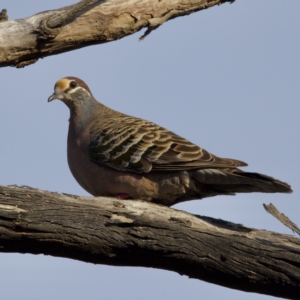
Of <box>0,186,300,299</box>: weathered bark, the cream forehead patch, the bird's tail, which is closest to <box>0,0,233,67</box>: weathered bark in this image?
the cream forehead patch

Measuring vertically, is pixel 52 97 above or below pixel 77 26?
below

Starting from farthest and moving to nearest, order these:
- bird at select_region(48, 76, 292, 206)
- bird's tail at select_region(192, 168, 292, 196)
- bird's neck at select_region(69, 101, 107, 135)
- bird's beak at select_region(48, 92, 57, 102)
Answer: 1. bird's beak at select_region(48, 92, 57, 102)
2. bird's neck at select_region(69, 101, 107, 135)
3. bird at select_region(48, 76, 292, 206)
4. bird's tail at select_region(192, 168, 292, 196)

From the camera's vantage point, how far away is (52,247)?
14.5ft

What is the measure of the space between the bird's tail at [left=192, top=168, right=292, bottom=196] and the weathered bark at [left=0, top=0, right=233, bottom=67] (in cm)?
155

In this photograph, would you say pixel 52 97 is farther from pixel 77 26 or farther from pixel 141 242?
pixel 141 242

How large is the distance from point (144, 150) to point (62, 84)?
3.98 ft

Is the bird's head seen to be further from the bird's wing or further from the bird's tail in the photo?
the bird's tail

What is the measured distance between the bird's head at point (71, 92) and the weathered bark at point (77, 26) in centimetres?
51

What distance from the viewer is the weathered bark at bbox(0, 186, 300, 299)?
4383 mm

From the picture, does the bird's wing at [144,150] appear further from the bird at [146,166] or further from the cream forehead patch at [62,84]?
the cream forehead patch at [62,84]

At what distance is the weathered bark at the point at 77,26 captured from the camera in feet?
19.0

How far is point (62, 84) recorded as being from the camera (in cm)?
655

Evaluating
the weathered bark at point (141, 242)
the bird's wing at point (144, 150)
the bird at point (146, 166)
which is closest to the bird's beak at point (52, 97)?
the bird at point (146, 166)

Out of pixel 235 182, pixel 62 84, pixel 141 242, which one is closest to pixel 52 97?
pixel 62 84
